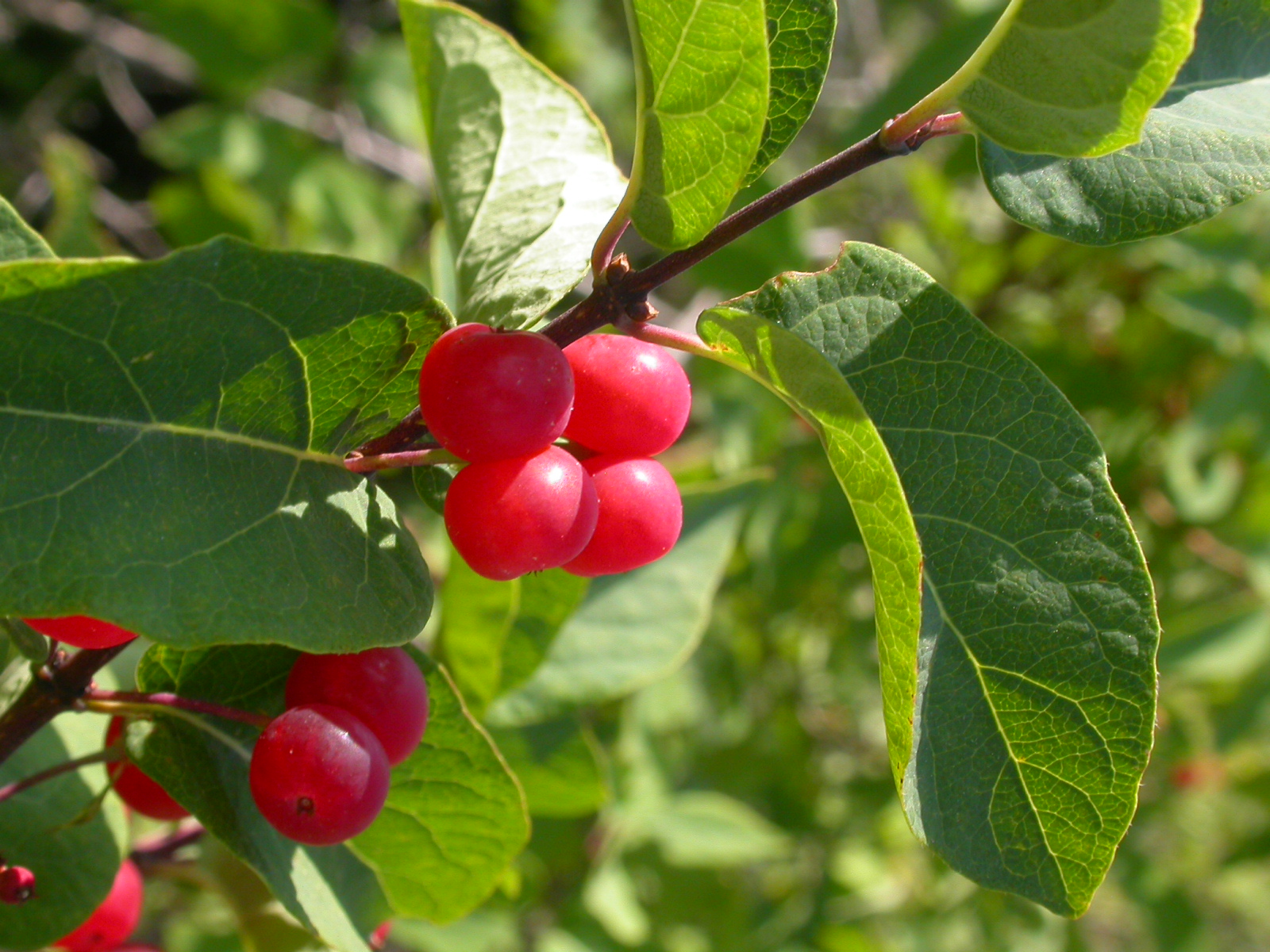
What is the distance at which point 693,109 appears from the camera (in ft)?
3.05

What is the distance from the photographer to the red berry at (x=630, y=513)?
106 centimetres

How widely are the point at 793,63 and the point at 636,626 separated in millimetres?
1170

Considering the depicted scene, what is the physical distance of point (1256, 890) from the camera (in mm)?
5703

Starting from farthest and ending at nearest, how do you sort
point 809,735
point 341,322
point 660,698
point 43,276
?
1. point 809,735
2. point 660,698
3. point 341,322
4. point 43,276

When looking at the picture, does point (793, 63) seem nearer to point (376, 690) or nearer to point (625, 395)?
point (625, 395)

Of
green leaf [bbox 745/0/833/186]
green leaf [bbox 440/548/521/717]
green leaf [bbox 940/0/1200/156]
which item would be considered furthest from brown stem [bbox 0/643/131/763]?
green leaf [bbox 940/0/1200/156]

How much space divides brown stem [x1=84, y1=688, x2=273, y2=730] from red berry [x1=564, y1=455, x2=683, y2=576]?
38 centimetres

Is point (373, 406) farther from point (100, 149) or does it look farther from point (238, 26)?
point (100, 149)

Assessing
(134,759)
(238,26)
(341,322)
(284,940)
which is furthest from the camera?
(238,26)

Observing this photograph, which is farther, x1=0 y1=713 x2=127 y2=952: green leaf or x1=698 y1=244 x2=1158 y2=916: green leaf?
x1=0 y1=713 x2=127 y2=952: green leaf

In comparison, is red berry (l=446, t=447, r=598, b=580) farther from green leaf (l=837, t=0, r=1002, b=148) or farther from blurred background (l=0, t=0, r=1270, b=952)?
green leaf (l=837, t=0, r=1002, b=148)

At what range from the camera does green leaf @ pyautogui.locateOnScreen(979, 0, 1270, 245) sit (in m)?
1.06

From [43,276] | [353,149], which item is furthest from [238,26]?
[43,276]

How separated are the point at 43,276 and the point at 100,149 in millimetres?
6197
